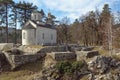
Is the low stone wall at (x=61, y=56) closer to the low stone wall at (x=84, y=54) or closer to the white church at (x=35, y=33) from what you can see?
the low stone wall at (x=84, y=54)

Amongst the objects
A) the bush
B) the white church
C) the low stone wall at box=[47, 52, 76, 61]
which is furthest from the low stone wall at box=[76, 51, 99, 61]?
the white church

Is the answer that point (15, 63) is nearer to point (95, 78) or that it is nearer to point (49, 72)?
point (49, 72)

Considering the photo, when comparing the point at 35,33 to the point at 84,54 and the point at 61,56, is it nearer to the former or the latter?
the point at 61,56

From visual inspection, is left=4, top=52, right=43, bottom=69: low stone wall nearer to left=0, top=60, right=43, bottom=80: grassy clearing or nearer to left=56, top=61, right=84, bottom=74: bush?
left=0, top=60, right=43, bottom=80: grassy clearing

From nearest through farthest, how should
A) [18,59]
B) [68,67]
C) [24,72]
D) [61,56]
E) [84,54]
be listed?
[68,67], [24,72], [84,54], [18,59], [61,56]

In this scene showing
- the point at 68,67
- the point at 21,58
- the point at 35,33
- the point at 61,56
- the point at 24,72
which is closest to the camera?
the point at 68,67

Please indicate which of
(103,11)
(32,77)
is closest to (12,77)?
(32,77)

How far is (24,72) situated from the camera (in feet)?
94.4

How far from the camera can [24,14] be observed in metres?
55.0

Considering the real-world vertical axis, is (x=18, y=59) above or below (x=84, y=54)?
below

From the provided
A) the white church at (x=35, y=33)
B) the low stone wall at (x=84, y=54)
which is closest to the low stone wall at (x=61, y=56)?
the low stone wall at (x=84, y=54)

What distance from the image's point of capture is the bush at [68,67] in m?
25.4

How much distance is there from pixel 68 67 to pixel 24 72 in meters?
6.23

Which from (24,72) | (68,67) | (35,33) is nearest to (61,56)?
(68,67)
